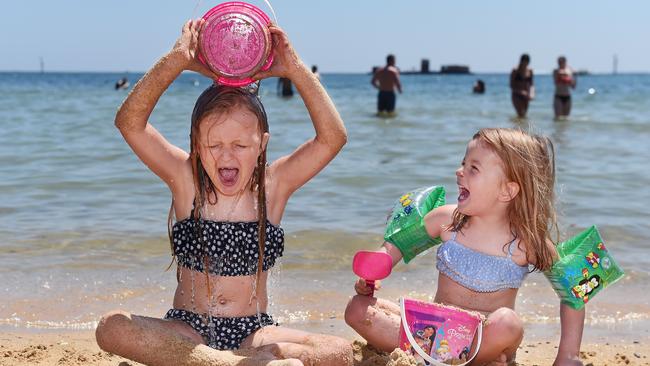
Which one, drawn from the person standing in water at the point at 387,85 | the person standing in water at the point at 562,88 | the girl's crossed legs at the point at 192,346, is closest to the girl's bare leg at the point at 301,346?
the girl's crossed legs at the point at 192,346

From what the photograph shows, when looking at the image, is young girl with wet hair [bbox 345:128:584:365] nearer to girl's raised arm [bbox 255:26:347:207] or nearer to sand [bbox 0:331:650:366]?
sand [bbox 0:331:650:366]

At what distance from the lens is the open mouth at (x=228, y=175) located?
2867mm

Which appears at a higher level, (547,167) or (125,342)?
(547,167)

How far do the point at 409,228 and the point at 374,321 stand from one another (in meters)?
0.39

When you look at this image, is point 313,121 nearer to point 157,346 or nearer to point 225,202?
point 225,202

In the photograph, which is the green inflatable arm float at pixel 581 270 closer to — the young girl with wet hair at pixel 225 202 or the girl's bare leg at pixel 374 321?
the girl's bare leg at pixel 374 321

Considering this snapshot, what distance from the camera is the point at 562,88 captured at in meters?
15.1

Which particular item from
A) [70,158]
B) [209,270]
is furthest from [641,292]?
[70,158]

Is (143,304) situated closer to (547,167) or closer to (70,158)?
(547,167)

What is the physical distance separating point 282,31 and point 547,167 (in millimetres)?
1079

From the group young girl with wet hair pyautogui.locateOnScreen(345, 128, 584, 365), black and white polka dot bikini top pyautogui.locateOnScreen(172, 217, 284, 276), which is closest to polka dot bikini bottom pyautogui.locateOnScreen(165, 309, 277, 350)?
black and white polka dot bikini top pyautogui.locateOnScreen(172, 217, 284, 276)

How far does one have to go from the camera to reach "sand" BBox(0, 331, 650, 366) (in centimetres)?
315

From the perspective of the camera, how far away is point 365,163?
26.8 ft

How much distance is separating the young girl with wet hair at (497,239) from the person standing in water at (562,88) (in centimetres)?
1256
